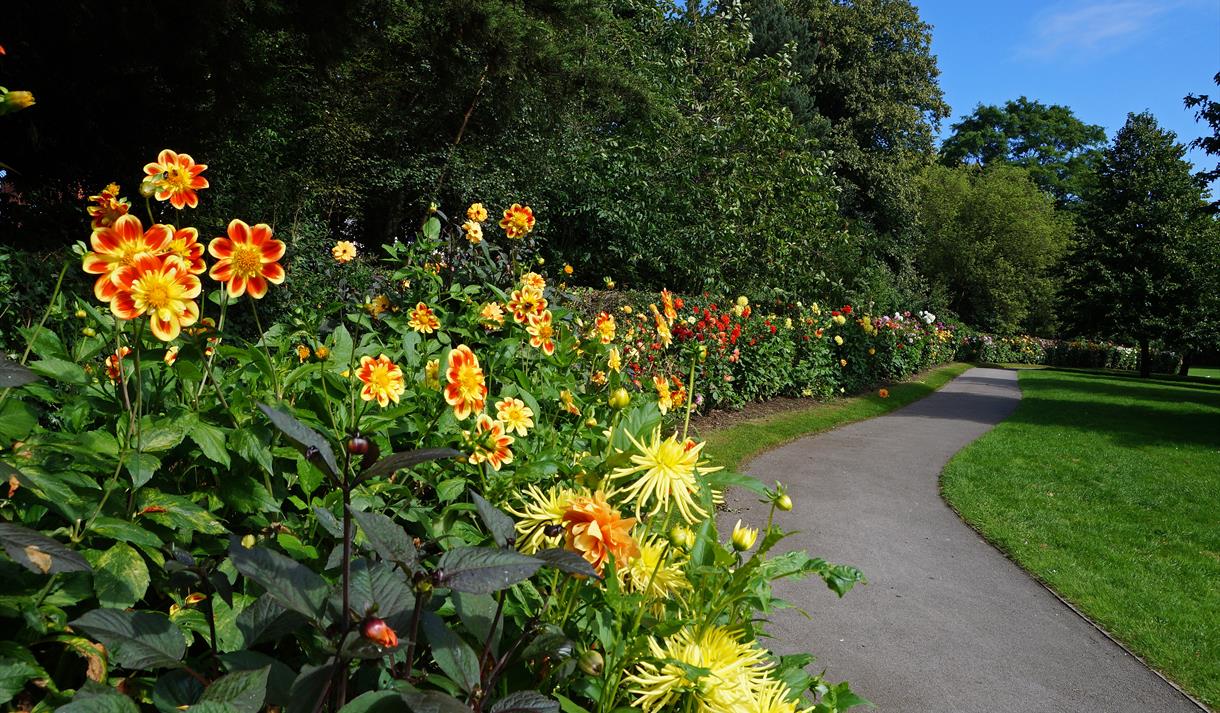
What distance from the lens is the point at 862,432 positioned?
9.13 meters

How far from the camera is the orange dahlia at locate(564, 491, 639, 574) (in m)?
1.09

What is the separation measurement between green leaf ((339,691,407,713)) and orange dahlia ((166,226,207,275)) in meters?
0.79

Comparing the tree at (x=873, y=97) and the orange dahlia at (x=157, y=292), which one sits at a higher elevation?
the tree at (x=873, y=97)

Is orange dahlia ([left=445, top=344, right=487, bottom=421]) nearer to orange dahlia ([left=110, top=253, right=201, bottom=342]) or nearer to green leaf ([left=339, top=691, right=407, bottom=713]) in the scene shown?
orange dahlia ([left=110, top=253, right=201, bottom=342])

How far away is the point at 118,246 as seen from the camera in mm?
1256

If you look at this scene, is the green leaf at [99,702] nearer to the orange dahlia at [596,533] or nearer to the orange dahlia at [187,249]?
the orange dahlia at [596,533]

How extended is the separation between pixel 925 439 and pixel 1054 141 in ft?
194

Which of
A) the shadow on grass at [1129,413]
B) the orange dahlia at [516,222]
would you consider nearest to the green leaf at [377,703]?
the orange dahlia at [516,222]

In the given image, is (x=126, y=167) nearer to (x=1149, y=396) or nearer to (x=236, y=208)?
(x=236, y=208)

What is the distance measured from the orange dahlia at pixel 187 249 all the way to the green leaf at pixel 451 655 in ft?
2.49

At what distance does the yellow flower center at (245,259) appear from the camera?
146 centimetres

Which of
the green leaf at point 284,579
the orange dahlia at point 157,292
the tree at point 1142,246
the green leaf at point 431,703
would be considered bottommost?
the green leaf at point 431,703

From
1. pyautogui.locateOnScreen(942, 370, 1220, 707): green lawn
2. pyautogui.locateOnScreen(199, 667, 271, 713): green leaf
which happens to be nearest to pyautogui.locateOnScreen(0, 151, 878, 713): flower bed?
pyautogui.locateOnScreen(199, 667, 271, 713): green leaf

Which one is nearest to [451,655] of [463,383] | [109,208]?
[463,383]
